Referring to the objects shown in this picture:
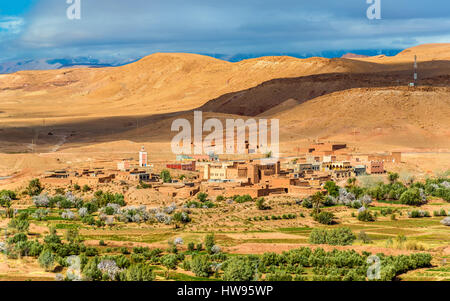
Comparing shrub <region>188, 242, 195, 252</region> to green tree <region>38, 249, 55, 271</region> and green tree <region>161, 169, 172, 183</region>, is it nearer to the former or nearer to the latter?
green tree <region>38, 249, 55, 271</region>

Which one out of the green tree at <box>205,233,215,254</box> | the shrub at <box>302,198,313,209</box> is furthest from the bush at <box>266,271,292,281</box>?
the shrub at <box>302,198,313,209</box>

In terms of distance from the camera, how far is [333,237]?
3434cm

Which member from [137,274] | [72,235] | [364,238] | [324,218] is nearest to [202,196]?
[324,218]

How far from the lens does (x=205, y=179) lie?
170 ft

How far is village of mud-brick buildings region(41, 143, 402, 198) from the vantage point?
47.3 m

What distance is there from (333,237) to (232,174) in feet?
56.6

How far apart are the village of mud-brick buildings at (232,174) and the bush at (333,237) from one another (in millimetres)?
11529

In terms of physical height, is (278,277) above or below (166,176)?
below

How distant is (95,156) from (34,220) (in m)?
28.3

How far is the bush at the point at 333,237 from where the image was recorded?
33906 mm

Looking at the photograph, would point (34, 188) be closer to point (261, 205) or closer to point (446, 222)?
point (261, 205)

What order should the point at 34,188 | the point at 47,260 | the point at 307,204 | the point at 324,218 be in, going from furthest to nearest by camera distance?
the point at 34,188 → the point at 307,204 → the point at 324,218 → the point at 47,260
